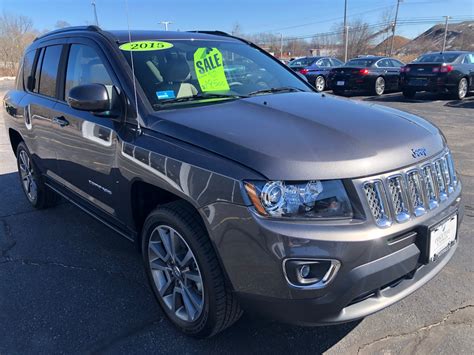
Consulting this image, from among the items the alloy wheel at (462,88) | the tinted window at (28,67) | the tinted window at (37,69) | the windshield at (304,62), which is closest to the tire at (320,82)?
the windshield at (304,62)

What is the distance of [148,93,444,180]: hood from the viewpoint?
2.06m

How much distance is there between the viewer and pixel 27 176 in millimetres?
5047

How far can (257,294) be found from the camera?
2.13 m

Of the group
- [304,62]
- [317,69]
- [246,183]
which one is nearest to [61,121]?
[246,183]

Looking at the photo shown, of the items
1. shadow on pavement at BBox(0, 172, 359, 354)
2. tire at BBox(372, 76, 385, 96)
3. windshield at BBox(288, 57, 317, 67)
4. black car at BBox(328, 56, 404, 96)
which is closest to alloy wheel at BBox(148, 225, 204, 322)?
shadow on pavement at BBox(0, 172, 359, 354)

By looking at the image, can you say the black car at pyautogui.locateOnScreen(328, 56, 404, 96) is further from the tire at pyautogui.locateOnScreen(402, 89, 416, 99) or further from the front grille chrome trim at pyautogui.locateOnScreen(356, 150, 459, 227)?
the front grille chrome trim at pyautogui.locateOnScreen(356, 150, 459, 227)

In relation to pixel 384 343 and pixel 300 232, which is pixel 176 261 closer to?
pixel 300 232

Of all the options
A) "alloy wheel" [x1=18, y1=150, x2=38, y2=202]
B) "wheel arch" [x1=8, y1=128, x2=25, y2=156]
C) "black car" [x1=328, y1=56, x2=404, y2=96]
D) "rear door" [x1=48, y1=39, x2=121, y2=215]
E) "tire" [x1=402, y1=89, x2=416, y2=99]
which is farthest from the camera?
"black car" [x1=328, y1=56, x2=404, y2=96]

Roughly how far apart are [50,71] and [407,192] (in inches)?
133

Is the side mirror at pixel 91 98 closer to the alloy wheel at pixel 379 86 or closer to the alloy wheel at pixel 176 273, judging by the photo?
the alloy wheel at pixel 176 273

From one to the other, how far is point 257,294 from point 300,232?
0.41 metres

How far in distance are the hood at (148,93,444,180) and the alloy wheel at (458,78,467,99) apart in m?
13.0

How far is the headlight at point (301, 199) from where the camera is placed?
202cm

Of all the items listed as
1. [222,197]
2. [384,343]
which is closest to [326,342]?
[384,343]
